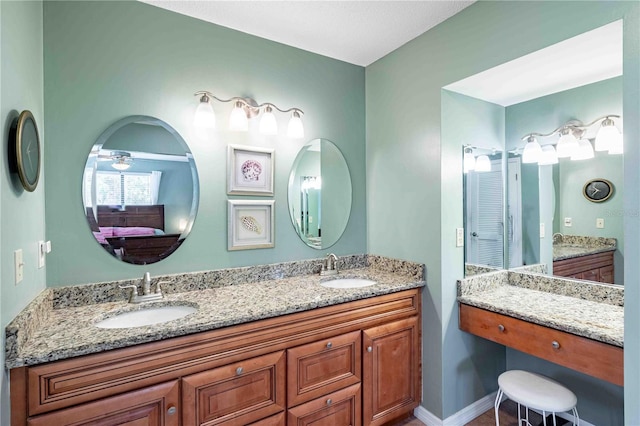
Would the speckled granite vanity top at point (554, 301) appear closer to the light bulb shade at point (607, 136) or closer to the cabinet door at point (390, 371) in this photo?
the cabinet door at point (390, 371)

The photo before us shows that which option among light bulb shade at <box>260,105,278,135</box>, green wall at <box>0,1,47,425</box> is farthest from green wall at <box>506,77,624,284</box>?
green wall at <box>0,1,47,425</box>

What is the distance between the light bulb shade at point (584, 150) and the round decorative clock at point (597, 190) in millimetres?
146

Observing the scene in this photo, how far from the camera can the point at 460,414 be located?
209 centimetres

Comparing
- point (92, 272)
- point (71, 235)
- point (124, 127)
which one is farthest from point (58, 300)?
A: point (124, 127)

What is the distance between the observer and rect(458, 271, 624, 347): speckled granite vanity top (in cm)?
149

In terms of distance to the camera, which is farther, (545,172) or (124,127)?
(545,172)

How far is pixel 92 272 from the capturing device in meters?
1.68

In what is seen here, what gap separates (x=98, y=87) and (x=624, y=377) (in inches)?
107

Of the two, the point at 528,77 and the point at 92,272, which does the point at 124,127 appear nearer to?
the point at 92,272

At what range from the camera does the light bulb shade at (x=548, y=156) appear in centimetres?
207

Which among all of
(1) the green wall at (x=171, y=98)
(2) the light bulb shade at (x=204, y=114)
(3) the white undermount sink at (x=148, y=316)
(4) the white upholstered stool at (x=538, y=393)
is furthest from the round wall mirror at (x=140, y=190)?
(4) the white upholstered stool at (x=538, y=393)

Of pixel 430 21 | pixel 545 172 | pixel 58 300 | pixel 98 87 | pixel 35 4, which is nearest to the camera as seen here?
pixel 35 4

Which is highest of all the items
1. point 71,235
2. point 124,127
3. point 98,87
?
point 98,87

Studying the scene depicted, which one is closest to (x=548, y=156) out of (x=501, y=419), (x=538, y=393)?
(x=538, y=393)
